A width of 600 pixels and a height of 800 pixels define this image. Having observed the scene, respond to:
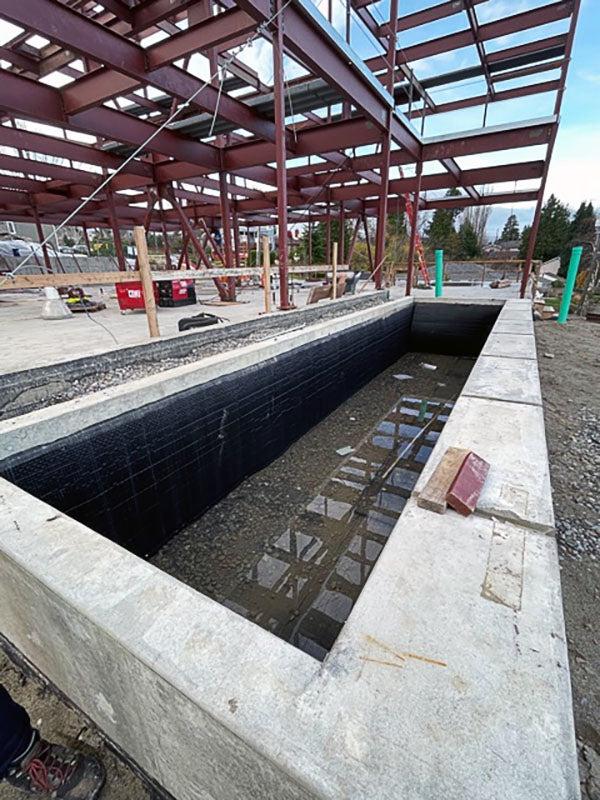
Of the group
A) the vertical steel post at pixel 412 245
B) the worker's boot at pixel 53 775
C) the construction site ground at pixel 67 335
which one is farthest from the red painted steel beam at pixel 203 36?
the worker's boot at pixel 53 775

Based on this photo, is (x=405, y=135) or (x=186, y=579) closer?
(x=186, y=579)

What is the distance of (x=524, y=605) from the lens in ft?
3.57

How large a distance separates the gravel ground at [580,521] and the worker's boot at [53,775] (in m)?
1.65

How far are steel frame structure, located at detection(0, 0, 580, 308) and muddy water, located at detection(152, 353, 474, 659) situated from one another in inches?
117

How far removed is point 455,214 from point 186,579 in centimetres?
4295

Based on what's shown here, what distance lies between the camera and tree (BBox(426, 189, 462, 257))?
3312 centimetres

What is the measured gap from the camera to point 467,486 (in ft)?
5.21

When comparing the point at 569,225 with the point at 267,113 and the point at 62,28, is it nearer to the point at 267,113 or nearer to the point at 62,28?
the point at 267,113

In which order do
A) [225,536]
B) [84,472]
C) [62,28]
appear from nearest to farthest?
[84,472] → [225,536] → [62,28]

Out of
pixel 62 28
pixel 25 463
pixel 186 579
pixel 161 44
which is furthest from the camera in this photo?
pixel 161 44

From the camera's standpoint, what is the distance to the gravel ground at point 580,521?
140 centimetres

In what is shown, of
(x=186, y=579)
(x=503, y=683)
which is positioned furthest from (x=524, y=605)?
(x=186, y=579)

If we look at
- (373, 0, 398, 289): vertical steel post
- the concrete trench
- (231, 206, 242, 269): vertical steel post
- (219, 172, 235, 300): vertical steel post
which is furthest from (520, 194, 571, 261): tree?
the concrete trench

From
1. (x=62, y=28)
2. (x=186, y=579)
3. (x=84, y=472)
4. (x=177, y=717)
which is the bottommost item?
(x=186, y=579)
